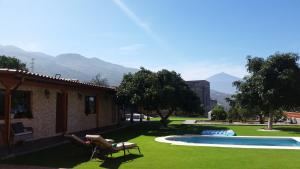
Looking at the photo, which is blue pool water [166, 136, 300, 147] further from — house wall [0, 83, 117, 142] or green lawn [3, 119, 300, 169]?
house wall [0, 83, 117, 142]

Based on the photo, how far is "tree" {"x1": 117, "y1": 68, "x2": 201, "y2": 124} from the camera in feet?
77.2

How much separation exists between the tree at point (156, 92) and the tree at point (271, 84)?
3.64m

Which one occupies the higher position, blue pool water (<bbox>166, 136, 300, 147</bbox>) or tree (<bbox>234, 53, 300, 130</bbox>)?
tree (<bbox>234, 53, 300, 130</bbox>)

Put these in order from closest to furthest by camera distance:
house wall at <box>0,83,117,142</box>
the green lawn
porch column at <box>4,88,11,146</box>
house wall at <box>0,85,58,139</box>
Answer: the green lawn, porch column at <box>4,88,11,146</box>, house wall at <box>0,85,58,139</box>, house wall at <box>0,83,117,142</box>

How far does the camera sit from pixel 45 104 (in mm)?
17719

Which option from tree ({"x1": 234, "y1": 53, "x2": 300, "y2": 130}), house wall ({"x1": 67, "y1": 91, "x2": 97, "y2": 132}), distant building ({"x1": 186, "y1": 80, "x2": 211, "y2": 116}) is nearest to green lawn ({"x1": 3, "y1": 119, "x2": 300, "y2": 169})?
house wall ({"x1": 67, "y1": 91, "x2": 97, "y2": 132})

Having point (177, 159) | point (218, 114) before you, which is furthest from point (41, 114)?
point (218, 114)

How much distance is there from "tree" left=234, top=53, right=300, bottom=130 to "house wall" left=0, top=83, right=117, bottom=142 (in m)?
9.48

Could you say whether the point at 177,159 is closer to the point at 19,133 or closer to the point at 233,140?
the point at 19,133

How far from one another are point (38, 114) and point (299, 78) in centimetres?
1737

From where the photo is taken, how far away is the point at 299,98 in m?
26.0

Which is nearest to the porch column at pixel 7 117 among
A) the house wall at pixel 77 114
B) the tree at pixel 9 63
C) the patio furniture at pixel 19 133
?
the patio furniture at pixel 19 133

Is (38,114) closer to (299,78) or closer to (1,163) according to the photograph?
(1,163)

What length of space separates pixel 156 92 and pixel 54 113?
6.79 metres
